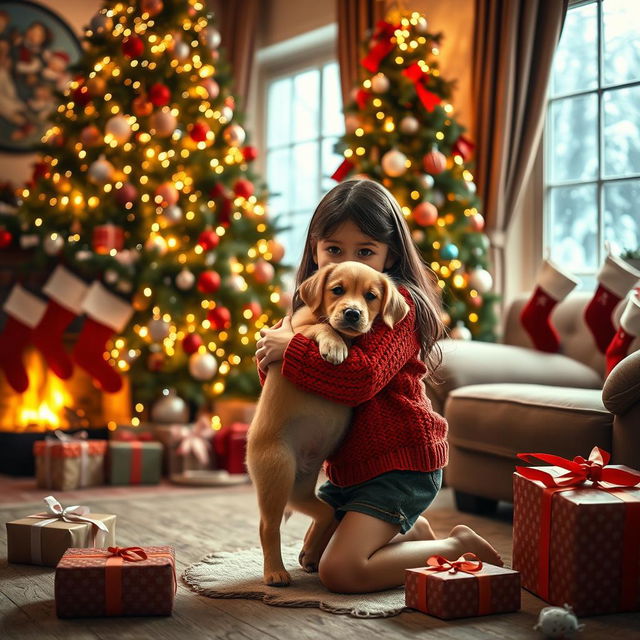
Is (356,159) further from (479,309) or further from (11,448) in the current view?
(11,448)

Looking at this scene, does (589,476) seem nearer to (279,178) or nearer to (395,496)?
(395,496)

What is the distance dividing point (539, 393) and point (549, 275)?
0.93 m

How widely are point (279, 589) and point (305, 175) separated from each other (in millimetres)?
4446

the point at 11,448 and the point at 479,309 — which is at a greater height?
the point at 479,309

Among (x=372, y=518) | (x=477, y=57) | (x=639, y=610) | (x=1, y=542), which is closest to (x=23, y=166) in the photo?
(x=477, y=57)

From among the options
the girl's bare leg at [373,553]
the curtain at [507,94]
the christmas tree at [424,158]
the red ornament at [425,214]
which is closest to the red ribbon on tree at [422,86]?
the christmas tree at [424,158]

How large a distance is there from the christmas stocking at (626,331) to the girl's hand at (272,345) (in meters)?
1.25

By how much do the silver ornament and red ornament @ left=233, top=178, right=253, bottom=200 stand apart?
1.11m

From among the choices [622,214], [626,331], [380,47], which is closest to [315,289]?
[626,331]

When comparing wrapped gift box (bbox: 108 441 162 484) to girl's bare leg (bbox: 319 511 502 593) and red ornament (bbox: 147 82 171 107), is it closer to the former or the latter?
red ornament (bbox: 147 82 171 107)

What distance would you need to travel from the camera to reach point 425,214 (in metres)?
4.15

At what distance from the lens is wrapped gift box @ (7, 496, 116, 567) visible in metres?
2.41

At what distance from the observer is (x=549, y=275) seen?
3783mm

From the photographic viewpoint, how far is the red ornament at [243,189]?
15.4 feet
